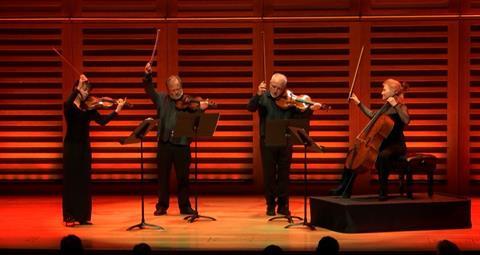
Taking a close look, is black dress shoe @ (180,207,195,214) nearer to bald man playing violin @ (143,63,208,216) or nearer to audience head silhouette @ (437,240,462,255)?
bald man playing violin @ (143,63,208,216)

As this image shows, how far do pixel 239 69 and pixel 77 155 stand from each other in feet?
10.1

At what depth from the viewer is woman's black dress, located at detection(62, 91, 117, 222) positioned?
7426mm

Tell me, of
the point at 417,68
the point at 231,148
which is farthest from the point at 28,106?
the point at 417,68

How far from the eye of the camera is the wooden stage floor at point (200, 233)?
6.36 meters

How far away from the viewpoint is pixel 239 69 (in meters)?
9.94

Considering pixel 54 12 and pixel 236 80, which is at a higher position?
pixel 54 12

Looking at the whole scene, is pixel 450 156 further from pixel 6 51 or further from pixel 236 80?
pixel 6 51

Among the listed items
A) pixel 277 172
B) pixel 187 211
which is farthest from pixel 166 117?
pixel 277 172

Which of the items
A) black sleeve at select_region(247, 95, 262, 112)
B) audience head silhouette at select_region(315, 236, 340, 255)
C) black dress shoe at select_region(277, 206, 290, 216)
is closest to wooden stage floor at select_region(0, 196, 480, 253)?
black dress shoe at select_region(277, 206, 290, 216)

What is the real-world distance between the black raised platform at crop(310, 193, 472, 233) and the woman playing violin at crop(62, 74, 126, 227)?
223cm

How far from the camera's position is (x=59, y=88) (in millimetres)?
10008

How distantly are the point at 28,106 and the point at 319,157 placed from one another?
3.80m

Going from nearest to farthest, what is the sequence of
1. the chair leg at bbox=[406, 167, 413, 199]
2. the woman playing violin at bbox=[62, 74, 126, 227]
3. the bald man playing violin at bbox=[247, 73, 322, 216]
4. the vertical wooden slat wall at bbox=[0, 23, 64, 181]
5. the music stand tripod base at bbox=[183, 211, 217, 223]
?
the woman playing violin at bbox=[62, 74, 126, 227] → the chair leg at bbox=[406, 167, 413, 199] → the music stand tripod base at bbox=[183, 211, 217, 223] → the bald man playing violin at bbox=[247, 73, 322, 216] → the vertical wooden slat wall at bbox=[0, 23, 64, 181]

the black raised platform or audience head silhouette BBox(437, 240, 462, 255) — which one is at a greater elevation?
audience head silhouette BBox(437, 240, 462, 255)
